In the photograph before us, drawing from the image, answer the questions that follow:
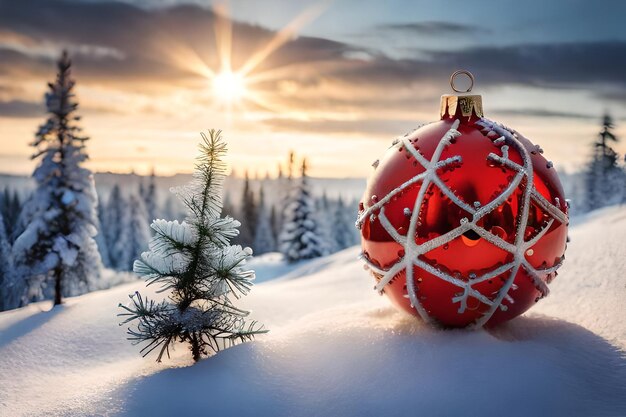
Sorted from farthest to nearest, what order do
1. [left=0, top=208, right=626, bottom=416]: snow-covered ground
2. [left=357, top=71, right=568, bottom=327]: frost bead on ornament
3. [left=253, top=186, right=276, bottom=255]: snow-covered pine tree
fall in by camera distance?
[left=253, top=186, right=276, bottom=255]: snow-covered pine tree → [left=357, top=71, right=568, bottom=327]: frost bead on ornament → [left=0, top=208, right=626, bottom=416]: snow-covered ground

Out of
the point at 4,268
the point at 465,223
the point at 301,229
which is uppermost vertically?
the point at 465,223

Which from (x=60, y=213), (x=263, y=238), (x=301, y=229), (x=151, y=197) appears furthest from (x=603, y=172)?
(x=151, y=197)

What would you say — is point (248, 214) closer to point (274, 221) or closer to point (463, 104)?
point (274, 221)

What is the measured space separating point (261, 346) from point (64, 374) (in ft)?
11.8

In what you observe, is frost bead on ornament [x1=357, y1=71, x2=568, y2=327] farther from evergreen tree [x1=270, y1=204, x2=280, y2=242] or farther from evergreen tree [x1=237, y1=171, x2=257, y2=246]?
evergreen tree [x1=270, y1=204, x2=280, y2=242]

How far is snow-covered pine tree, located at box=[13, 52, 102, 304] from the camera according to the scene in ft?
56.4

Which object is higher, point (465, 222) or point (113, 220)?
point (465, 222)

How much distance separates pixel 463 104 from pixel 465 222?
175 cm

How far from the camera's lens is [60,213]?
17.5 meters

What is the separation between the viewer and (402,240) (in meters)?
5.90

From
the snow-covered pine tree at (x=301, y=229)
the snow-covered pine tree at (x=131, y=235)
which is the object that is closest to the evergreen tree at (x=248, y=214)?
the snow-covered pine tree at (x=131, y=235)

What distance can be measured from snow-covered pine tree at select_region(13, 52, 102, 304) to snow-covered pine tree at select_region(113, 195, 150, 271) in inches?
1398

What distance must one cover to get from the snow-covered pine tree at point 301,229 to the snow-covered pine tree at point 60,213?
57.5ft

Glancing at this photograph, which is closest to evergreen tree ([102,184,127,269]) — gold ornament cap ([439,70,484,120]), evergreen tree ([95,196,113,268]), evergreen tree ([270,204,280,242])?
evergreen tree ([95,196,113,268])
